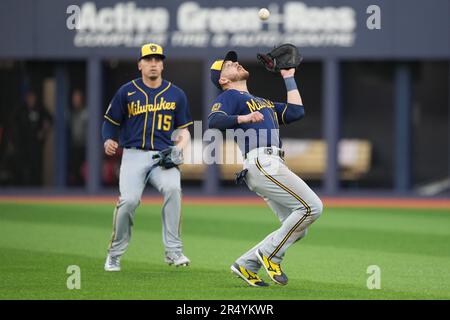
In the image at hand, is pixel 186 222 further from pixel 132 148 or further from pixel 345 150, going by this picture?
pixel 345 150

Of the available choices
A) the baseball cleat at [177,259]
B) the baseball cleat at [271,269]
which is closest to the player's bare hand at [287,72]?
the baseball cleat at [271,269]

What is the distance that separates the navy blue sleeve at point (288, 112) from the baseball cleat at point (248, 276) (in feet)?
4.46

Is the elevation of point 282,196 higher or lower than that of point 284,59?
lower

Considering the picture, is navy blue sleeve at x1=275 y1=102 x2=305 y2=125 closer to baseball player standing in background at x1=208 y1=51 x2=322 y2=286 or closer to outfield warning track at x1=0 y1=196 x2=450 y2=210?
baseball player standing in background at x1=208 y1=51 x2=322 y2=286

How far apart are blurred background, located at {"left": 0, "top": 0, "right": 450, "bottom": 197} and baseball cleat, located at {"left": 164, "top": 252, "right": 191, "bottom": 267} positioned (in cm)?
1141

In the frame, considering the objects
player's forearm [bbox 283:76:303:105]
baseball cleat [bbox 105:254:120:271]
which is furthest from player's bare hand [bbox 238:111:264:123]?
baseball cleat [bbox 105:254:120:271]

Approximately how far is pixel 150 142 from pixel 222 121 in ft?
5.55

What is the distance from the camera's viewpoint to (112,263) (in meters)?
10.4

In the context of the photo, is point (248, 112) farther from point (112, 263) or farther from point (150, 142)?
point (112, 263)

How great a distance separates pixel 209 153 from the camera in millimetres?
22016

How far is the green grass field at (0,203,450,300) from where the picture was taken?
9.09m

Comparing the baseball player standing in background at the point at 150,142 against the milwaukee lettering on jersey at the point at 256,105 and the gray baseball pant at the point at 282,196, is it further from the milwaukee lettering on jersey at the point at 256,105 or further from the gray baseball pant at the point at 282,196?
the gray baseball pant at the point at 282,196

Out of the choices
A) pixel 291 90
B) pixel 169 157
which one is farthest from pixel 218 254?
pixel 291 90

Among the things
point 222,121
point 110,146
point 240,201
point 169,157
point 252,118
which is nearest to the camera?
point 252,118
